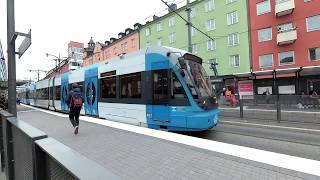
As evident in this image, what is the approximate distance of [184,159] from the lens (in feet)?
18.1

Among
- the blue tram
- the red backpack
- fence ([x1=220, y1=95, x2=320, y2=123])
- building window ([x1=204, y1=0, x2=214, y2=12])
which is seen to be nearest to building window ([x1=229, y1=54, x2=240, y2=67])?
building window ([x1=204, y1=0, x2=214, y2=12])

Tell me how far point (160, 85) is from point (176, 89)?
0.67 m

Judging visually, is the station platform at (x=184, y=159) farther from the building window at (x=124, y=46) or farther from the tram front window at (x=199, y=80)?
the building window at (x=124, y=46)

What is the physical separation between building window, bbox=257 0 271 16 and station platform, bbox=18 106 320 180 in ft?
96.9

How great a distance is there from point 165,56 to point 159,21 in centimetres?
3980

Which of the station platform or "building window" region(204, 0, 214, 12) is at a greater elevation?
→ "building window" region(204, 0, 214, 12)

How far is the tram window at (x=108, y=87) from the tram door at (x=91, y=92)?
0.83m

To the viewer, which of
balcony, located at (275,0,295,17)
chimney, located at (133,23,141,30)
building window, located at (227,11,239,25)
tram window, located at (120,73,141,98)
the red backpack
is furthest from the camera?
chimney, located at (133,23,141,30)

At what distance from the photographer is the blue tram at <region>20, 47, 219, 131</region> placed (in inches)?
381

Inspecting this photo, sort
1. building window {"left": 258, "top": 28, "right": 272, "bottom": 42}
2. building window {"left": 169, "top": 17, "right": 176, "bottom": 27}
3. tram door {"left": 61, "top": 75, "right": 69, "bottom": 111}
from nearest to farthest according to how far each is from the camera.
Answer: tram door {"left": 61, "top": 75, "right": 69, "bottom": 111}, building window {"left": 258, "top": 28, "right": 272, "bottom": 42}, building window {"left": 169, "top": 17, "right": 176, "bottom": 27}

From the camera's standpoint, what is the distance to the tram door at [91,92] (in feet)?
48.8

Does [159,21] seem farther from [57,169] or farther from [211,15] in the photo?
[57,169]

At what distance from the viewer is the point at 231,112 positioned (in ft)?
63.0

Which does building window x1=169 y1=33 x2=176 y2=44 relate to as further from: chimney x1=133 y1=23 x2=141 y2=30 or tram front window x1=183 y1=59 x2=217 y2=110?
tram front window x1=183 y1=59 x2=217 y2=110
